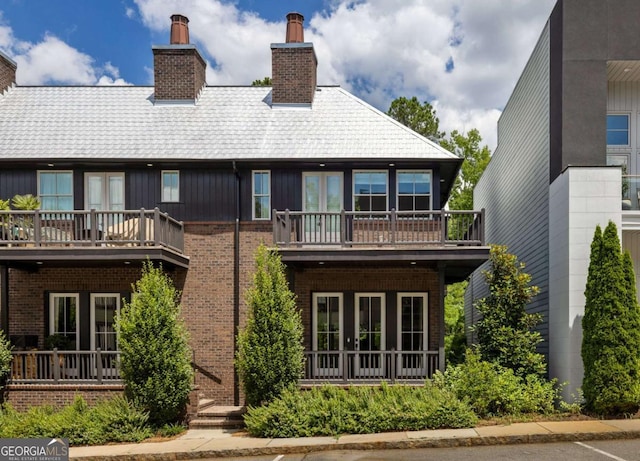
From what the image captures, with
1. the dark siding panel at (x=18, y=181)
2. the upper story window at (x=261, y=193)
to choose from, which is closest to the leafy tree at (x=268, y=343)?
the upper story window at (x=261, y=193)

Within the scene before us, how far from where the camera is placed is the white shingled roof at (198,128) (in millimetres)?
15820

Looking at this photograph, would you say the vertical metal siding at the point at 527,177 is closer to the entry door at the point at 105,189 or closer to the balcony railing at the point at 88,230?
the balcony railing at the point at 88,230

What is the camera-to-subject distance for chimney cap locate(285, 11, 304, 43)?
713 inches

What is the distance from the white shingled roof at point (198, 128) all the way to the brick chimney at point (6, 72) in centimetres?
23

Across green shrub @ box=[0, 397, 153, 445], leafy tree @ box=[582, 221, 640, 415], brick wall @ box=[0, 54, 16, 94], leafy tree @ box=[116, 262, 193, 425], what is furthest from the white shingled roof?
green shrub @ box=[0, 397, 153, 445]

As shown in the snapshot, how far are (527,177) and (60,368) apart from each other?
1374cm

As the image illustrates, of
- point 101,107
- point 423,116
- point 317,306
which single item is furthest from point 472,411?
point 423,116

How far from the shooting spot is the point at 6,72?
61.0ft

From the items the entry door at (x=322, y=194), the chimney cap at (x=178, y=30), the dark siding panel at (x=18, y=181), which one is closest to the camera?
the entry door at (x=322, y=194)

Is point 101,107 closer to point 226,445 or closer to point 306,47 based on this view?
point 306,47

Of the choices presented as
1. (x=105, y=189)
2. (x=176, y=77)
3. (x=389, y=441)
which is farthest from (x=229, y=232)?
(x=389, y=441)

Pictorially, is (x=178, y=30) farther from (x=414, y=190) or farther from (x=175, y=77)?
(x=414, y=190)

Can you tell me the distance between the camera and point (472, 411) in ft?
41.4

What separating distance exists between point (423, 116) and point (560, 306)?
26057mm
